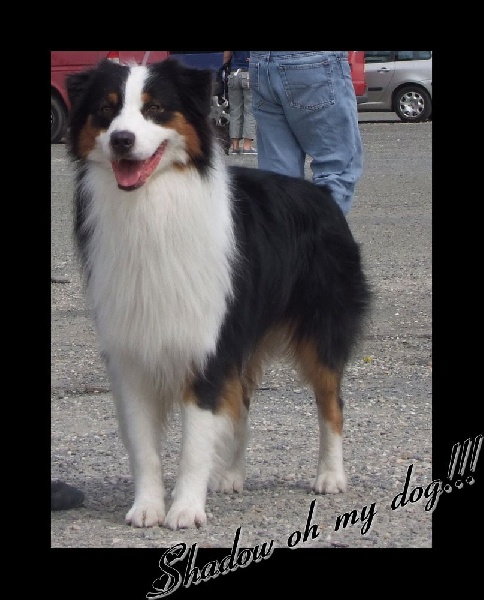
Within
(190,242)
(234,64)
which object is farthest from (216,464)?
(234,64)

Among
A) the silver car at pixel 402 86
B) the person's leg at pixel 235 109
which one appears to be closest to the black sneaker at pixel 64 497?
the person's leg at pixel 235 109

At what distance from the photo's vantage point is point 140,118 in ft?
13.5

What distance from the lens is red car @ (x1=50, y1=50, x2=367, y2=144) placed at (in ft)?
15.6

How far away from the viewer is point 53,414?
5.95 metres

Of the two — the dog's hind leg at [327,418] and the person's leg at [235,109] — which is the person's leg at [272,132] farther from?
the person's leg at [235,109]

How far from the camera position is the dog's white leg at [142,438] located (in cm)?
450

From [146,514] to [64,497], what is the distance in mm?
408

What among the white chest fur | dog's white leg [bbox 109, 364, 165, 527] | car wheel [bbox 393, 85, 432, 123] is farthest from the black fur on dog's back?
car wheel [bbox 393, 85, 432, 123]

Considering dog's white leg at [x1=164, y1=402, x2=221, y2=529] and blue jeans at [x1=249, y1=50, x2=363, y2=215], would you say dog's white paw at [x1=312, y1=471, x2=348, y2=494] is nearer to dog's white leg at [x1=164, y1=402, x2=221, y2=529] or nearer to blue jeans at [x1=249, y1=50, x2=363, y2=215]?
dog's white leg at [x1=164, y1=402, x2=221, y2=529]

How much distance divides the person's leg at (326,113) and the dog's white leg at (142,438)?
1481mm

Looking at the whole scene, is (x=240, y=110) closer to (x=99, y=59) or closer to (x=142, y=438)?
(x=99, y=59)

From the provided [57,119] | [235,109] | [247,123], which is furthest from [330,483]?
[57,119]

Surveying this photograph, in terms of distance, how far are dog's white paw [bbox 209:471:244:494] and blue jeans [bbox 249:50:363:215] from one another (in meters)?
1.40

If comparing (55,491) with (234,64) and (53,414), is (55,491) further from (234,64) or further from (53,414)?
(234,64)
